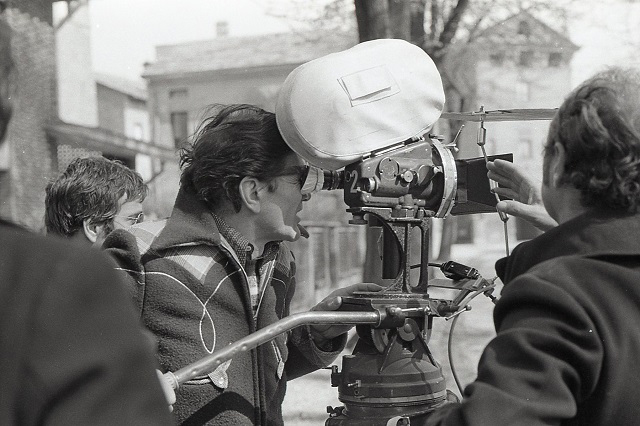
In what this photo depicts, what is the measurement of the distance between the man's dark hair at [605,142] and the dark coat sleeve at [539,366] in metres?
0.22

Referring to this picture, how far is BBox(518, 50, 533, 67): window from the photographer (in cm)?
1420

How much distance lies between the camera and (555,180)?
4.88ft

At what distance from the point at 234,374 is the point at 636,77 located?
1.15 metres

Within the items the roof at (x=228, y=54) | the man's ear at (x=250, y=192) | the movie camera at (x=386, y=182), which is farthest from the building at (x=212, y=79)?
the movie camera at (x=386, y=182)

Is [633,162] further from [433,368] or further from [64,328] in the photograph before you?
[64,328]

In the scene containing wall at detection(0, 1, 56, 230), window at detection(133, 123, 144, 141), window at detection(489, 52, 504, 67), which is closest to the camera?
window at detection(489, 52, 504, 67)

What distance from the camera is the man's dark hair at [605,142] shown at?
1387 mm

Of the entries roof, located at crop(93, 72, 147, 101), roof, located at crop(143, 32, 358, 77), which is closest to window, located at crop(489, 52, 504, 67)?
roof, located at crop(143, 32, 358, 77)

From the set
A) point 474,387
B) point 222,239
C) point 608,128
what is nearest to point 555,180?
point 608,128

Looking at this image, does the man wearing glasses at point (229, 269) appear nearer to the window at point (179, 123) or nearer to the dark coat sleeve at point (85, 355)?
the dark coat sleeve at point (85, 355)

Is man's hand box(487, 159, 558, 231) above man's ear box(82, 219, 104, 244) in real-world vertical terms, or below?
above

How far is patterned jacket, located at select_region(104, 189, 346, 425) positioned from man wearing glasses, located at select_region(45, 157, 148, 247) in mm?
694

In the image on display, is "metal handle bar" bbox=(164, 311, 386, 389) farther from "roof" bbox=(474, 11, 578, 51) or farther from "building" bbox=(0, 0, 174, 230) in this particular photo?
"building" bbox=(0, 0, 174, 230)

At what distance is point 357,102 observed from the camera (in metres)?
1.82
